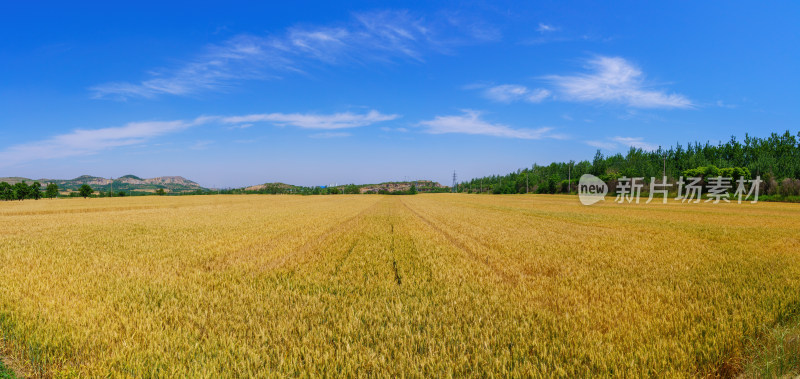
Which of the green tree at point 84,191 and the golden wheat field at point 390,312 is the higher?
the green tree at point 84,191

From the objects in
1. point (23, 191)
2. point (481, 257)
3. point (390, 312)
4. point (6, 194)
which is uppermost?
point (23, 191)

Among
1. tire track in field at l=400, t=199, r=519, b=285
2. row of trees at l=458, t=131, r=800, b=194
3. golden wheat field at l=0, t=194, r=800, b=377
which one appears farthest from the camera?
row of trees at l=458, t=131, r=800, b=194

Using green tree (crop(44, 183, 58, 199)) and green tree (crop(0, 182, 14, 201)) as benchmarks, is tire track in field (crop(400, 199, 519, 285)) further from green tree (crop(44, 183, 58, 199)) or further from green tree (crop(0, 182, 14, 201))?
green tree (crop(44, 183, 58, 199))

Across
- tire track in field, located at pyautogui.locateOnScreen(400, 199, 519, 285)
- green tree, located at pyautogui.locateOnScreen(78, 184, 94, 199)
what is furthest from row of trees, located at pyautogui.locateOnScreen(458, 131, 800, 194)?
green tree, located at pyautogui.locateOnScreen(78, 184, 94, 199)

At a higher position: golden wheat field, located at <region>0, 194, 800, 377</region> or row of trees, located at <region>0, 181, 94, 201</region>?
row of trees, located at <region>0, 181, 94, 201</region>

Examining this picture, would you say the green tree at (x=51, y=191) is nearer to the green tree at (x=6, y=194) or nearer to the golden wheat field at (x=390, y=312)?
the green tree at (x=6, y=194)

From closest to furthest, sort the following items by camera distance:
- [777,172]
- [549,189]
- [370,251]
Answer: [370,251] < [777,172] < [549,189]

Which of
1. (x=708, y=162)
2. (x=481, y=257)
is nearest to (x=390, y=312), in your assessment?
(x=481, y=257)

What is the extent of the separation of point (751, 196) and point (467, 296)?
81.1m

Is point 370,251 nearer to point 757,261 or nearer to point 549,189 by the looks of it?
point 757,261

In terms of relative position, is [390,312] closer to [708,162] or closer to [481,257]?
[481,257]

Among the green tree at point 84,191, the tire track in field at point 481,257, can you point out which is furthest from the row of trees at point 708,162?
the green tree at point 84,191

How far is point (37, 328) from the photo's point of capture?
400 cm

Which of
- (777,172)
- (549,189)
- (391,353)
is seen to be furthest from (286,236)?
(777,172)
